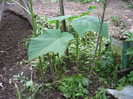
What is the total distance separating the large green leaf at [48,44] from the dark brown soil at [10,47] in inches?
29.8

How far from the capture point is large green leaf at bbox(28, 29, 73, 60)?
40.4 inches

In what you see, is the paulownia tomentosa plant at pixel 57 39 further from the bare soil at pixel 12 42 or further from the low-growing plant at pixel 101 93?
the low-growing plant at pixel 101 93

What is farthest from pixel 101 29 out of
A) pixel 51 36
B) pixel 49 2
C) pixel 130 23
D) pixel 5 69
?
pixel 49 2

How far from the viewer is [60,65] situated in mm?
1812

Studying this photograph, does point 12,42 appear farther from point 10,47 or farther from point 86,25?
point 86,25

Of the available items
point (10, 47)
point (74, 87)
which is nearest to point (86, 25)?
point (74, 87)

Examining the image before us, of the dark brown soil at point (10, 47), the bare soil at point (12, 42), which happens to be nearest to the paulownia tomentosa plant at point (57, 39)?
the bare soil at point (12, 42)

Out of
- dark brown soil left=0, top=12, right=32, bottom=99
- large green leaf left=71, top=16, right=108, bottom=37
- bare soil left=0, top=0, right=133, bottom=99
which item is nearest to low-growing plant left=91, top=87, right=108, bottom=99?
bare soil left=0, top=0, right=133, bottom=99

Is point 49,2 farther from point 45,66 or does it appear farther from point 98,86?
point 98,86

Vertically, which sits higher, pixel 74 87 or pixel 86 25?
pixel 86 25

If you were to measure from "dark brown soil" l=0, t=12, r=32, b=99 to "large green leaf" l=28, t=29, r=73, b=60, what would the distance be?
2.48 ft

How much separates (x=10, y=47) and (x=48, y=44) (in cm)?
146

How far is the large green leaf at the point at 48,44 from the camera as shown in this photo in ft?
3.36

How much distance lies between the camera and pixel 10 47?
2.32 meters
